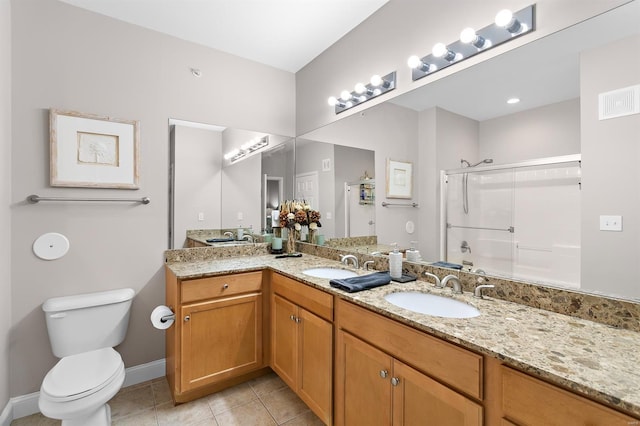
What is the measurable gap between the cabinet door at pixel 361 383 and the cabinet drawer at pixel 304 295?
0.51 ft

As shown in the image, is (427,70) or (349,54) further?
(349,54)

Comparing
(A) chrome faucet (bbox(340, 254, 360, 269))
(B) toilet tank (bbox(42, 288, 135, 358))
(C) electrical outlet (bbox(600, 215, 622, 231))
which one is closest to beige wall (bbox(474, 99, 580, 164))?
(C) electrical outlet (bbox(600, 215, 622, 231))

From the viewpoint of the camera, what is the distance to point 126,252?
221 centimetres

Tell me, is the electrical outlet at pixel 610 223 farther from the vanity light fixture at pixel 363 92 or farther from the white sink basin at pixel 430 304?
the vanity light fixture at pixel 363 92

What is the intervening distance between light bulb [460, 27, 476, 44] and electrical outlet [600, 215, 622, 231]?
1.03 metres

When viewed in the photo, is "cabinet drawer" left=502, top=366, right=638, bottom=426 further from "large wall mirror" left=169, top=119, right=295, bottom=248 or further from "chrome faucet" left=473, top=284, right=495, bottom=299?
"large wall mirror" left=169, top=119, right=295, bottom=248

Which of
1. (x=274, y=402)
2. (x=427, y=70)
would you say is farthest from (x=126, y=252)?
(x=427, y=70)

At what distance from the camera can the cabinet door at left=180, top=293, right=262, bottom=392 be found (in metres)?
1.94

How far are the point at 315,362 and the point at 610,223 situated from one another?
153 centimetres

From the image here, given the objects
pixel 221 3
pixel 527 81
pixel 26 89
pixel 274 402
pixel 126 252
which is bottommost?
pixel 274 402

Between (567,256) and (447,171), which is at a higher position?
(447,171)

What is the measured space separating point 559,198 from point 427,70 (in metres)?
1.04

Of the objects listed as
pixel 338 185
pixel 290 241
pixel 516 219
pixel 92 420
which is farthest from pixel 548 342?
pixel 92 420

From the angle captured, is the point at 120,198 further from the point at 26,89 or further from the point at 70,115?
the point at 26,89
